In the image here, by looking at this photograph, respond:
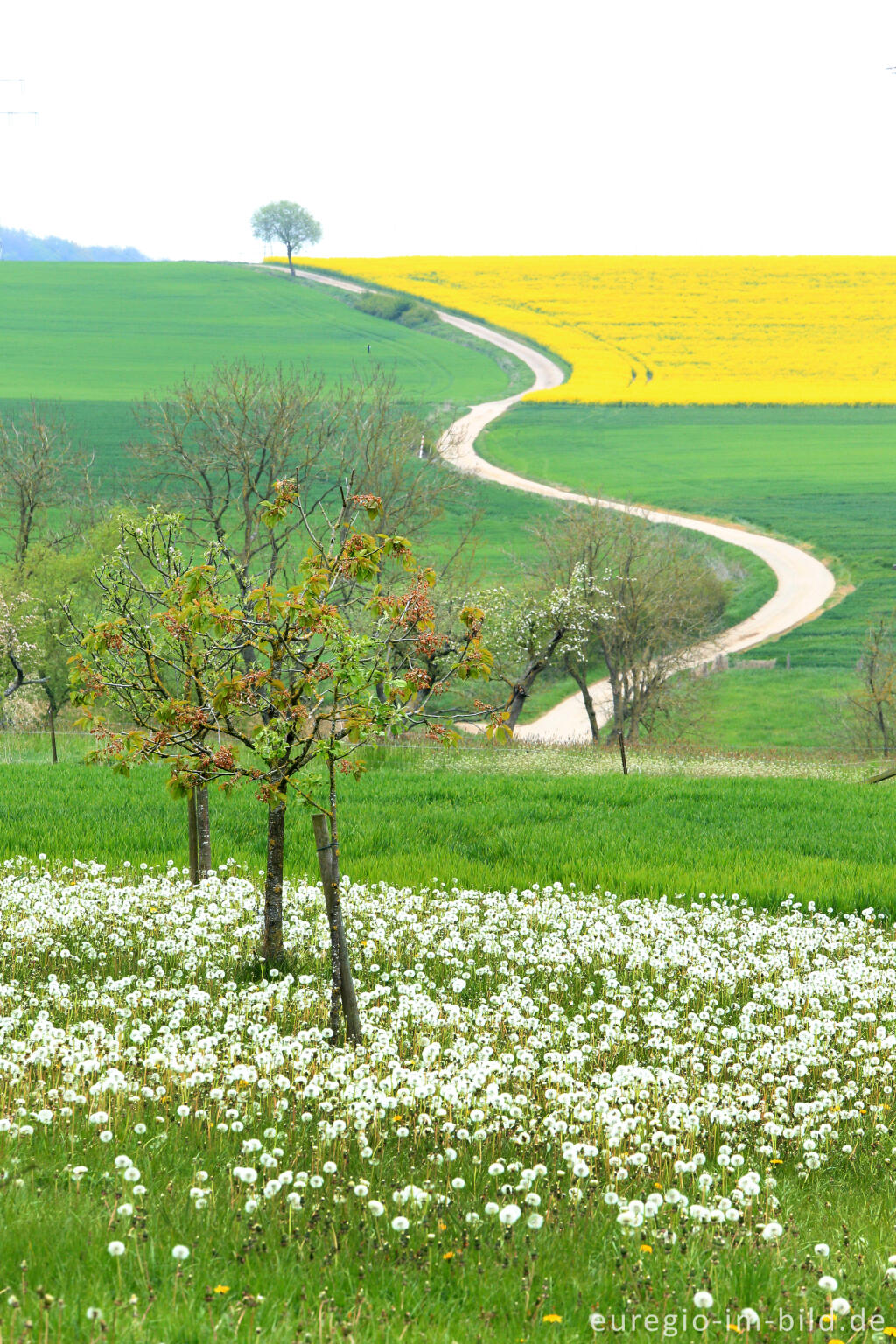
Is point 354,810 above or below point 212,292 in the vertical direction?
below

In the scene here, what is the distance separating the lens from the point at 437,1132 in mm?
6902

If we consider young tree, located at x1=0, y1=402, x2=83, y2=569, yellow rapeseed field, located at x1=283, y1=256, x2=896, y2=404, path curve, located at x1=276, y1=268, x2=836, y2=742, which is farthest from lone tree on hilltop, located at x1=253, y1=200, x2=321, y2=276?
young tree, located at x1=0, y1=402, x2=83, y2=569

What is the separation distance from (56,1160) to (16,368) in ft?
334

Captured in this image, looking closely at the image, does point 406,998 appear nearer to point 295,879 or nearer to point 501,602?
point 295,879

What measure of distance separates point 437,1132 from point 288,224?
155 metres

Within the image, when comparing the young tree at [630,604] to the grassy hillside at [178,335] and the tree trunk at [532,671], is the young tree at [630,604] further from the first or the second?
the grassy hillside at [178,335]

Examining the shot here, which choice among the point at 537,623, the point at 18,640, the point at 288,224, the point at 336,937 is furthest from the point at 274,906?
the point at 288,224

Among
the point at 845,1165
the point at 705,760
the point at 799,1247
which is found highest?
the point at 799,1247

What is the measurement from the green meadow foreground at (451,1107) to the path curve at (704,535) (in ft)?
78.6

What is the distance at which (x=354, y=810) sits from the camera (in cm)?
1961

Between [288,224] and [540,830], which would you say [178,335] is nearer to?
[288,224]

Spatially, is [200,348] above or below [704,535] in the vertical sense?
above

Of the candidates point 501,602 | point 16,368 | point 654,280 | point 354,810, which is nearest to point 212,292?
point 16,368

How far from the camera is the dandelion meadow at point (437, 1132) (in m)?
4.85
